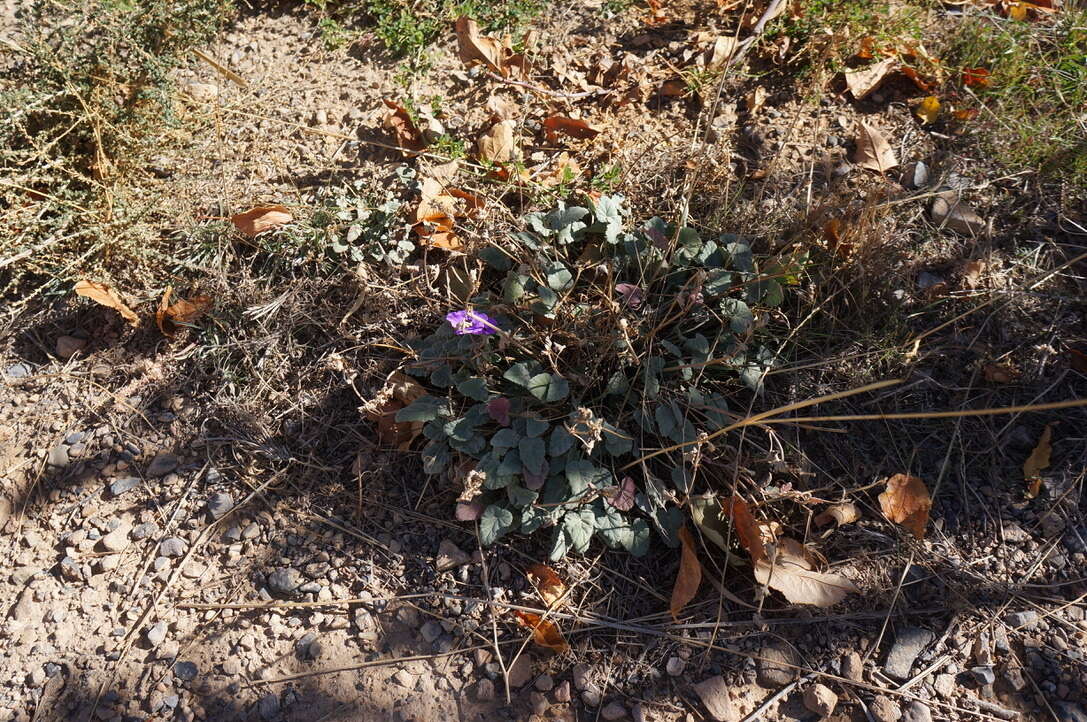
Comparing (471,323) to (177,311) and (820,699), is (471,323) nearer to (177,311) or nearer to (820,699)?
(177,311)

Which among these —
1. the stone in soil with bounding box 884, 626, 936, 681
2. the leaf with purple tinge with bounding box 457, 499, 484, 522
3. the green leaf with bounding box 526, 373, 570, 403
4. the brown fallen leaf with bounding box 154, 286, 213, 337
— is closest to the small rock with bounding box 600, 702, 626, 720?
the leaf with purple tinge with bounding box 457, 499, 484, 522

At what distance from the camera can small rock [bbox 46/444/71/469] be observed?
229 cm

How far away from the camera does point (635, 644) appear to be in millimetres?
1921

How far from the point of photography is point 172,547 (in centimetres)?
213

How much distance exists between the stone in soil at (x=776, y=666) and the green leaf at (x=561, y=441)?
75cm

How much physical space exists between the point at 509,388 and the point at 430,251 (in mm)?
620

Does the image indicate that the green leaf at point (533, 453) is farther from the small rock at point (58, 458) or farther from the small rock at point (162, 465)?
the small rock at point (58, 458)

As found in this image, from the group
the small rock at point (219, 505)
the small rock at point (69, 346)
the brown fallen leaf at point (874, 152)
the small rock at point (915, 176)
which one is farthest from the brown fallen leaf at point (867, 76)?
the small rock at point (69, 346)

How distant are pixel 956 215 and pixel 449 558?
199 cm

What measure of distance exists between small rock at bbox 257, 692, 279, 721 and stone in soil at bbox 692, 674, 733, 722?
3.63ft

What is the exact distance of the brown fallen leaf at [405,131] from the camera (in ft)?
8.74

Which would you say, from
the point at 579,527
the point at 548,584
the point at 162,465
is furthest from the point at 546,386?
the point at 162,465

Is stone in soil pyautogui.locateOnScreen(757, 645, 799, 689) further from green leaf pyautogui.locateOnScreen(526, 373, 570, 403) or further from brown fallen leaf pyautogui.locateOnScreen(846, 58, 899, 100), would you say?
brown fallen leaf pyautogui.locateOnScreen(846, 58, 899, 100)

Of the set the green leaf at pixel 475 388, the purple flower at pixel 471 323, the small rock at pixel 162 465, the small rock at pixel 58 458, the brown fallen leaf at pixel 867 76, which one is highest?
the brown fallen leaf at pixel 867 76
